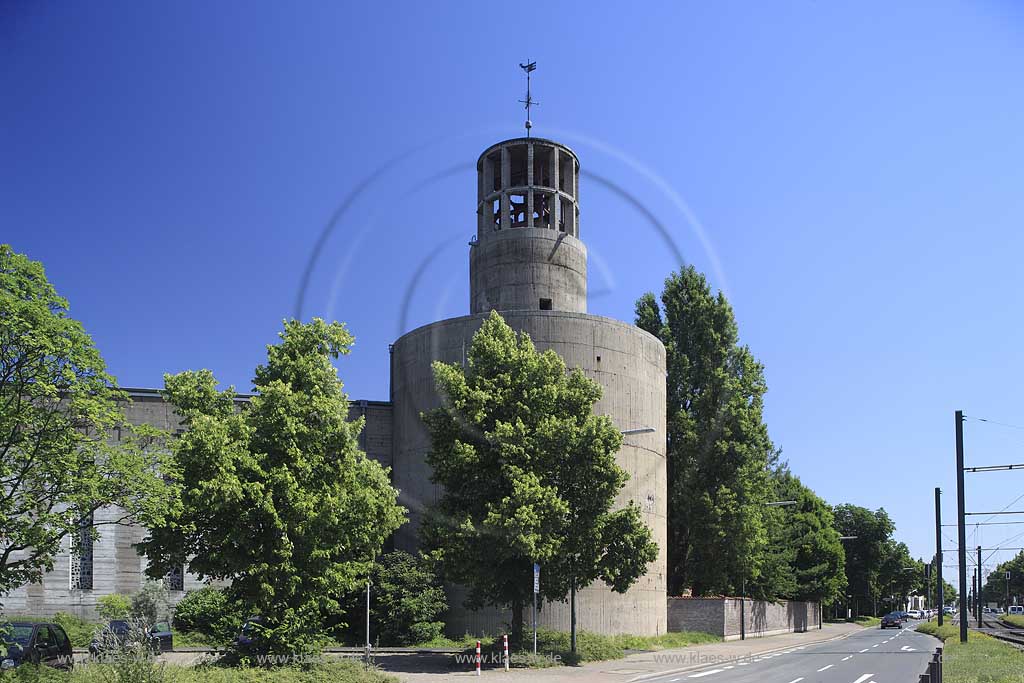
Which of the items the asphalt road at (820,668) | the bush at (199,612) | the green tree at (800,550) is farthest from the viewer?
the green tree at (800,550)

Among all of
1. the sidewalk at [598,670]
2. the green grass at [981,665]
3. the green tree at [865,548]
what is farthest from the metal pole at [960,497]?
the green tree at [865,548]

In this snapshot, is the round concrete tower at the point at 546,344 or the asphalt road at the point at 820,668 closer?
the asphalt road at the point at 820,668

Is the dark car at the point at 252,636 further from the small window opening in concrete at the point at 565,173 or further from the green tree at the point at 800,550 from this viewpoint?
the green tree at the point at 800,550

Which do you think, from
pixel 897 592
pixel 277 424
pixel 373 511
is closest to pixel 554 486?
pixel 373 511

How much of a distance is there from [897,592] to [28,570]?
14200 centimetres

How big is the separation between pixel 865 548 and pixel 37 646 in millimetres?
112326

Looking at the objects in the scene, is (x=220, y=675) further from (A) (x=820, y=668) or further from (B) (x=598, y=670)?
(A) (x=820, y=668)

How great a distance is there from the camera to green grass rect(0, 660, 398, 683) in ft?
50.2

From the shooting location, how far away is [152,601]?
130 feet

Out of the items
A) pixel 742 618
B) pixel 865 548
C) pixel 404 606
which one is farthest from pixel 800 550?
pixel 404 606

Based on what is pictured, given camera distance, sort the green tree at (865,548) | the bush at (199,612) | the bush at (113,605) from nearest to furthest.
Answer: the bush at (113,605) → the bush at (199,612) → the green tree at (865,548)

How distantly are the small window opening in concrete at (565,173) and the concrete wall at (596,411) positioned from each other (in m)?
8.29

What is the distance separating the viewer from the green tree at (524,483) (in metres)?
29.7

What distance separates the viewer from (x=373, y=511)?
23.6m
